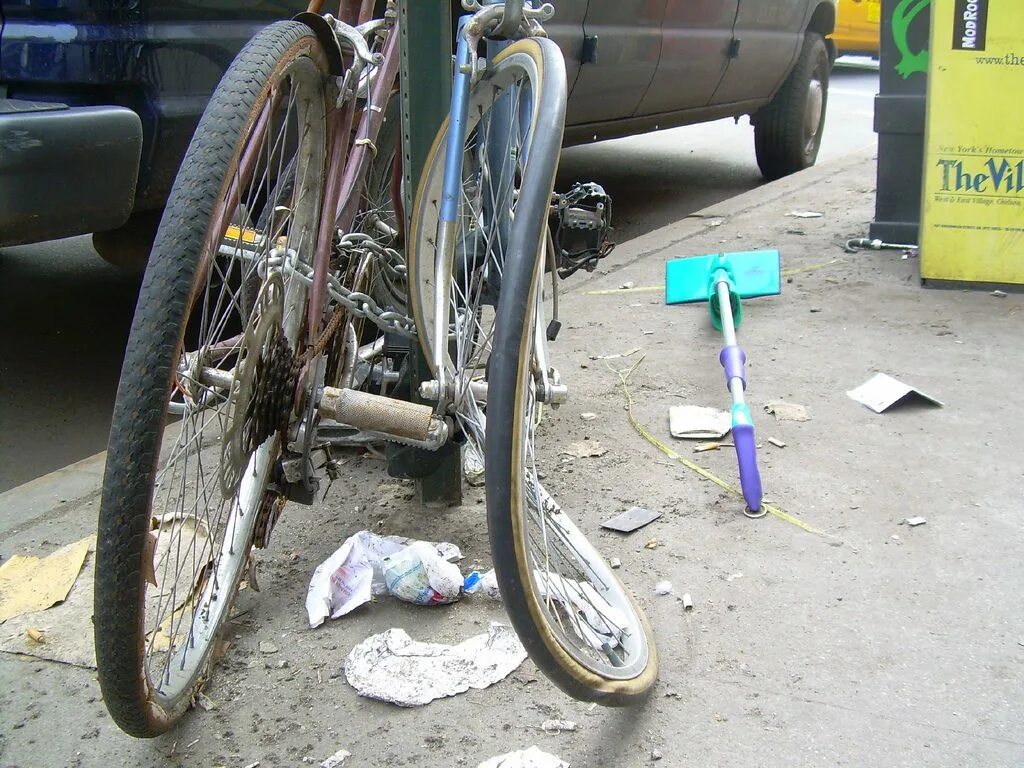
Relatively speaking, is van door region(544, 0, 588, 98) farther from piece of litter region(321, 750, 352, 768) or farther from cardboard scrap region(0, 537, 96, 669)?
piece of litter region(321, 750, 352, 768)

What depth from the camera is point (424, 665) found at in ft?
6.64

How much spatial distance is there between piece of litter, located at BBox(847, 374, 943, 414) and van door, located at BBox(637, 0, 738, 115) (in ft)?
9.21

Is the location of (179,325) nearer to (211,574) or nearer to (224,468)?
(224,468)

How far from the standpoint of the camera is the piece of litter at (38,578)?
2.26 meters

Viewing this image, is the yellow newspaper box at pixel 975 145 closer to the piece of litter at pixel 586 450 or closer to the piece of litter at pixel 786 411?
the piece of litter at pixel 786 411

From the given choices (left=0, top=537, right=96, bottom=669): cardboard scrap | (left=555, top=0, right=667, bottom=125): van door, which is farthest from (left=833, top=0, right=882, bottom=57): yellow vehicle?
(left=0, top=537, right=96, bottom=669): cardboard scrap

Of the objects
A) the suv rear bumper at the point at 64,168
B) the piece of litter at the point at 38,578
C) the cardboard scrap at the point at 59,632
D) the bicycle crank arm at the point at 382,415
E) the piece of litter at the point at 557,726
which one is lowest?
the piece of litter at the point at 557,726

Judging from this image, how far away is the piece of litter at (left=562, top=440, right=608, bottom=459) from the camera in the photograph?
9.59 ft

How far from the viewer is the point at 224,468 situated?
191 cm

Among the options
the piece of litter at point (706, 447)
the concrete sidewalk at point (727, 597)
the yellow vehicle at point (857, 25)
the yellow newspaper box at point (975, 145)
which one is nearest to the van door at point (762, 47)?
the yellow newspaper box at point (975, 145)

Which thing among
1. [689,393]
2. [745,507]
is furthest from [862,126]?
[745,507]

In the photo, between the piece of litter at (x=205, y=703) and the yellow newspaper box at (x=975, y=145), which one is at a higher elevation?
the yellow newspaper box at (x=975, y=145)

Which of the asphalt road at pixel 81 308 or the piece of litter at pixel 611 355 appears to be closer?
the asphalt road at pixel 81 308

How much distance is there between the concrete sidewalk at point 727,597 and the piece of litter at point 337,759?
0.06ft
